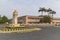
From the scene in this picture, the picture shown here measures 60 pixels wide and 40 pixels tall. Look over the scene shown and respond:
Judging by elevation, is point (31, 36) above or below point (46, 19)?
above

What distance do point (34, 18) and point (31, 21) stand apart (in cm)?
296

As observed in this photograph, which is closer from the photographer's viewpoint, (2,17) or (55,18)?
(2,17)

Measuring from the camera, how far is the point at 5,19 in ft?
401

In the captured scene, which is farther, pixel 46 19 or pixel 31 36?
pixel 46 19

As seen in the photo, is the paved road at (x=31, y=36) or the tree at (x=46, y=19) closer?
the paved road at (x=31, y=36)

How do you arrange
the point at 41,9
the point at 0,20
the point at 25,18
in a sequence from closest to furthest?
the point at 0,20 → the point at 25,18 → the point at 41,9

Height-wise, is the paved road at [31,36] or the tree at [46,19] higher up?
the paved road at [31,36]

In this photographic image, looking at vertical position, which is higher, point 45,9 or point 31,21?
point 45,9

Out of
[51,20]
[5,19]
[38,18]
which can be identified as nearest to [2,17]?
[5,19]

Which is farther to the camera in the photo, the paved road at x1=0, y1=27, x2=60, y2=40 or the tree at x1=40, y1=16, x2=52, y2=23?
the tree at x1=40, y1=16, x2=52, y2=23

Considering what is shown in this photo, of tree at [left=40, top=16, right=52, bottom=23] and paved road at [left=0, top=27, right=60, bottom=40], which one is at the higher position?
paved road at [left=0, top=27, right=60, bottom=40]

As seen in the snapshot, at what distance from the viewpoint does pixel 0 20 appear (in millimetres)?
117938

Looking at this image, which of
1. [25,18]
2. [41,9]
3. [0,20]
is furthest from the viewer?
[41,9]

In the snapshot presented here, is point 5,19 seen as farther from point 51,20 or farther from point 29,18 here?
point 51,20
